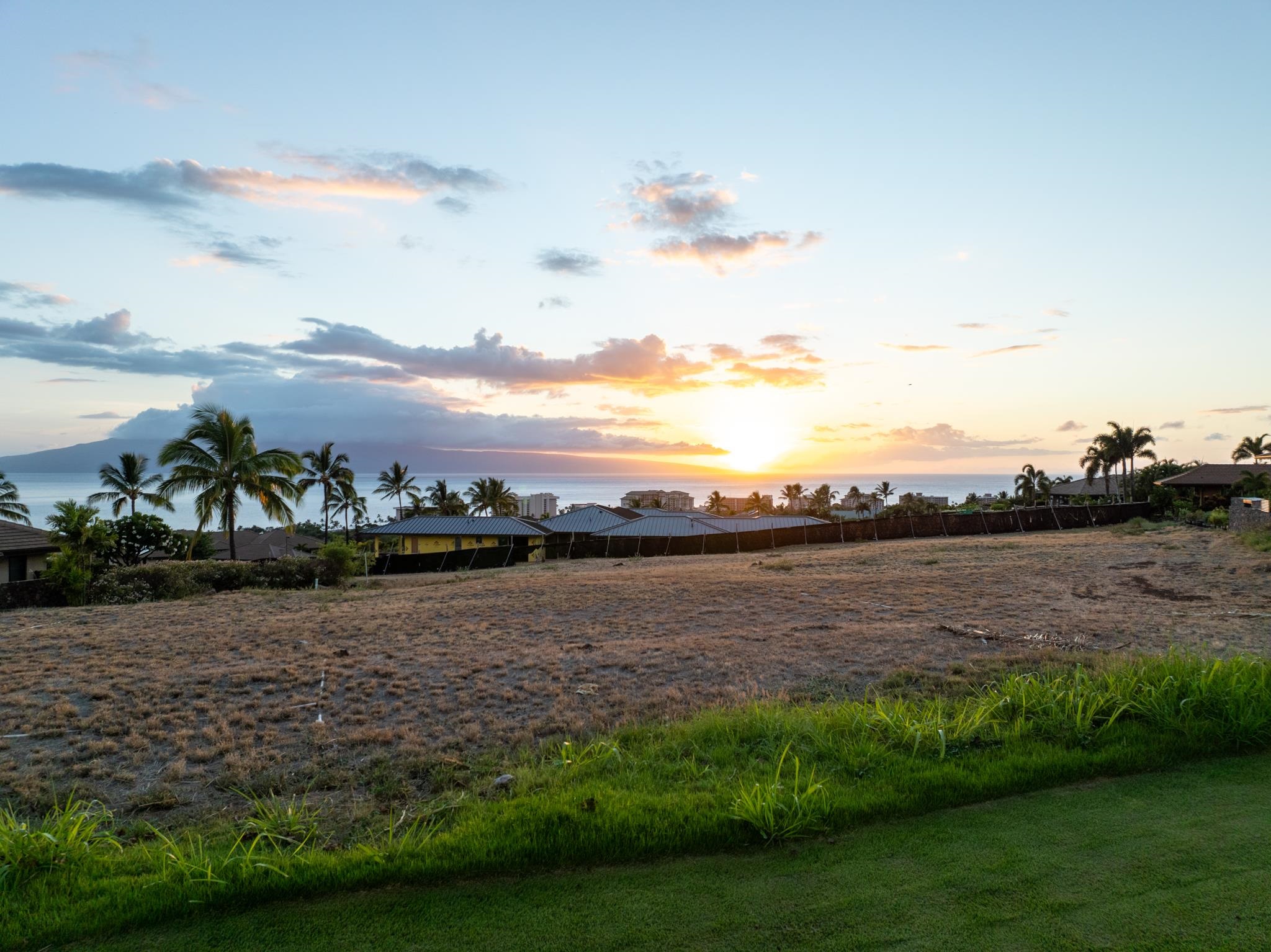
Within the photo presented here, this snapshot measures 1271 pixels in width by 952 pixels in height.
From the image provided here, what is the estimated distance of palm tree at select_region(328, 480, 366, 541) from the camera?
6234 centimetres

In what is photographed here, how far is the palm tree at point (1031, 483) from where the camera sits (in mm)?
73562

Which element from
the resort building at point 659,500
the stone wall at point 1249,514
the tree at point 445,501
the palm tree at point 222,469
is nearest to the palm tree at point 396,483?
the tree at point 445,501

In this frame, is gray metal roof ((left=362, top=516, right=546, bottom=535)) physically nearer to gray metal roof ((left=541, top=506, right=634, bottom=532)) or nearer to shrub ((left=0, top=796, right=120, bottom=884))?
gray metal roof ((left=541, top=506, right=634, bottom=532))

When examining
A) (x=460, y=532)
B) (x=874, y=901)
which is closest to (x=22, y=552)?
(x=460, y=532)

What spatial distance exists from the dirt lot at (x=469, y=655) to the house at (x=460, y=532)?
22.6 metres

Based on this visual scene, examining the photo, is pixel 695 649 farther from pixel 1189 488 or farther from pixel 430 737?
pixel 1189 488

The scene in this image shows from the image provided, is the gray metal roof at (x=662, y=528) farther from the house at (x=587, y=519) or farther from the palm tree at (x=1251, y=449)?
the palm tree at (x=1251, y=449)

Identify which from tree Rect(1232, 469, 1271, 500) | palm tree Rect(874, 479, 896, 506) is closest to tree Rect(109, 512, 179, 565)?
tree Rect(1232, 469, 1271, 500)

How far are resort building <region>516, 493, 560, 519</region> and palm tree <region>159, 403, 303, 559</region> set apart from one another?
42749 millimetres

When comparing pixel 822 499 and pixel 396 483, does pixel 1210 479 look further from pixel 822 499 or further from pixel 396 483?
pixel 396 483

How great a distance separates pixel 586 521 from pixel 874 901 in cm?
4226

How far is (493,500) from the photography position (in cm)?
7462

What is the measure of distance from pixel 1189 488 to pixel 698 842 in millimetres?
61128

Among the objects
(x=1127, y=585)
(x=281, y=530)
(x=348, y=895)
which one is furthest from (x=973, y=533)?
(x=281, y=530)
